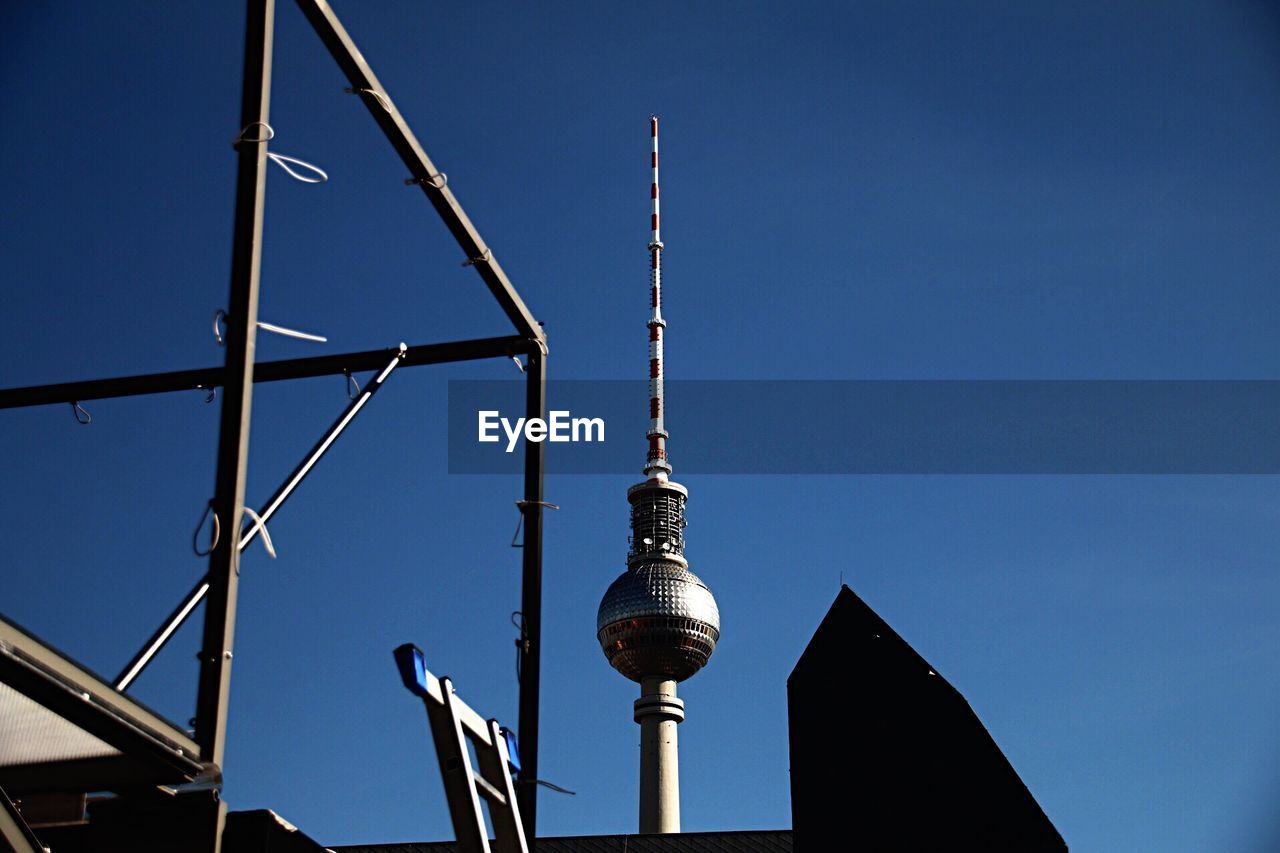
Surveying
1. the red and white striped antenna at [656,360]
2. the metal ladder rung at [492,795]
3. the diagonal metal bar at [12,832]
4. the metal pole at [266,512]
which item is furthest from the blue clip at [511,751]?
the red and white striped antenna at [656,360]

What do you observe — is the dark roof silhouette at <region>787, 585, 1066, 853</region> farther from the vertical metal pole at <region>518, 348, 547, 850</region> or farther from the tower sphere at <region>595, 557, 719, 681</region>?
the tower sphere at <region>595, 557, 719, 681</region>

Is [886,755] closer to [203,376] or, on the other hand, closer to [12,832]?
[203,376]

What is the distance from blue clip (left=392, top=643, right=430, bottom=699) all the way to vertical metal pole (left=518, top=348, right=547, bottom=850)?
3.07 m

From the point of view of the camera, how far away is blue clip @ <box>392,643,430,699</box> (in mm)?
7723

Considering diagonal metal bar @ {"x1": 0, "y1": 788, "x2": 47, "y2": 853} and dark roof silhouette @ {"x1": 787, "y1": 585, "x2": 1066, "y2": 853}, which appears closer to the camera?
diagonal metal bar @ {"x1": 0, "y1": 788, "x2": 47, "y2": 853}

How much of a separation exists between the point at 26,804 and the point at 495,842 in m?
2.65

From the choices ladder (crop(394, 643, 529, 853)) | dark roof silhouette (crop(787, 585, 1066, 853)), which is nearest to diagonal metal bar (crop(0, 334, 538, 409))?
ladder (crop(394, 643, 529, 853))

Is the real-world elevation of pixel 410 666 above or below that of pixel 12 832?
above

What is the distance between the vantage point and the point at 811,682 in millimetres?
34688

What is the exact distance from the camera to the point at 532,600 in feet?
39.0

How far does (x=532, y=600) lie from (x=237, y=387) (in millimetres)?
4837

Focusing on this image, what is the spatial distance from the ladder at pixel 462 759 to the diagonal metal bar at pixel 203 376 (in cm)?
413

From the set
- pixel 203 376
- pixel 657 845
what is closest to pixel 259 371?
pixel 203 376

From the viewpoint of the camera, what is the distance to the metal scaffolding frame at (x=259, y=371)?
7094 millimetres
